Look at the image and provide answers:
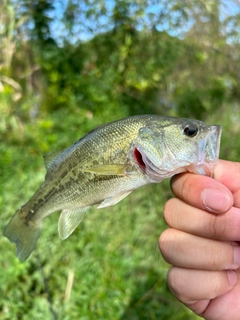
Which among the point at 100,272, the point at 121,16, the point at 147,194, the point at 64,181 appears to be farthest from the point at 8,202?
the point at 121,16

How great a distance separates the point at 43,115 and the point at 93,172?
295cm

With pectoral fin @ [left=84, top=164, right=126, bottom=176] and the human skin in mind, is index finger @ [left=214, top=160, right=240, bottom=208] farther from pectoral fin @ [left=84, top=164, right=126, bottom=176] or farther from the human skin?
pectoral fin @ [left=84, top=164, right=126, bottom=176]

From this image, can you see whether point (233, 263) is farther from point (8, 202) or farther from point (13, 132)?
point (13, 132)

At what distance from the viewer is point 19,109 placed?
374cm

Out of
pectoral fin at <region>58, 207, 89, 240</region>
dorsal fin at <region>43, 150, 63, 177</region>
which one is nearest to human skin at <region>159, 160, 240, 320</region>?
pectoral fin at <region>58, 207, 89, 240</region>

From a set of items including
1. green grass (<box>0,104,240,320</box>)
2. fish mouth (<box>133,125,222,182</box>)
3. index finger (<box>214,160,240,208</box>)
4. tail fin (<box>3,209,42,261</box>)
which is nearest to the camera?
fish mouth (<box>133,125,222,182</box>)

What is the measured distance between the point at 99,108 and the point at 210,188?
330 centimetres

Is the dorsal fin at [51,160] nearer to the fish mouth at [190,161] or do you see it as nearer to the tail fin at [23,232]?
the tail fin at [23,232]

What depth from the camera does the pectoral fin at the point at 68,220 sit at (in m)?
1.22

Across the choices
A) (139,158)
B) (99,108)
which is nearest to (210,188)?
(139,158)

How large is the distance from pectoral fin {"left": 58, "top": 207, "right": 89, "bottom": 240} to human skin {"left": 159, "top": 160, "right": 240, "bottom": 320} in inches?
14.4

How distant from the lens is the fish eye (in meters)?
1.11

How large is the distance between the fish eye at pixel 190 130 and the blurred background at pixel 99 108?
1.62 m

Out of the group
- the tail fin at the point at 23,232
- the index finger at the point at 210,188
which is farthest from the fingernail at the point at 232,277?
the tail fin at the point at 23,232
